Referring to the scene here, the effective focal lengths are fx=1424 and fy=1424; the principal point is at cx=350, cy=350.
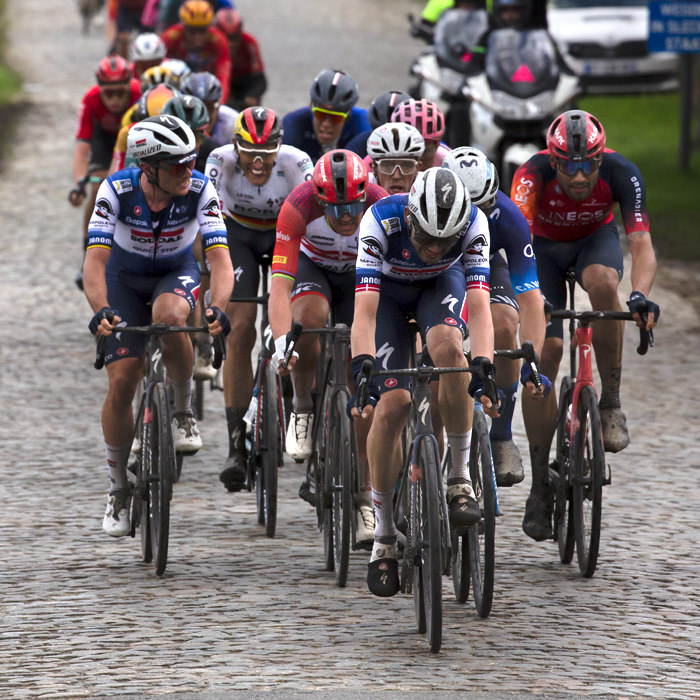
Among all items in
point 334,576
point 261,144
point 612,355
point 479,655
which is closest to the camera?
point 479,655

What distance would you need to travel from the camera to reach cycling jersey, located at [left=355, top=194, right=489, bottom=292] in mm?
6133

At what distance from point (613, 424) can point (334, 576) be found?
1.67 meters

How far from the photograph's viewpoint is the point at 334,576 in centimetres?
704

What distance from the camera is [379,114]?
8.66 meters

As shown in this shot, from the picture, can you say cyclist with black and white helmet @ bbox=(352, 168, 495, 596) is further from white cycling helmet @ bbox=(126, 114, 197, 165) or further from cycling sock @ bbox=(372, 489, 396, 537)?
white cycling helmet @ bbox=(126, 114, 197, 165)

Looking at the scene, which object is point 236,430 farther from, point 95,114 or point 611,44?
point 611,44

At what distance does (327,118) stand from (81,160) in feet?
12.1

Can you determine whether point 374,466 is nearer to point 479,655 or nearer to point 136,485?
point 479,655

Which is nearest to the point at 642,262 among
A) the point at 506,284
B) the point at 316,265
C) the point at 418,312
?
the point at 506,284

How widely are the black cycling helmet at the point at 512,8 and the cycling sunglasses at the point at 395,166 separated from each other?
9.24m

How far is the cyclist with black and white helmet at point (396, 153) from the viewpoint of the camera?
721 cm

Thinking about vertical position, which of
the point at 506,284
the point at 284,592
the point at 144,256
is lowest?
the point at 284,592

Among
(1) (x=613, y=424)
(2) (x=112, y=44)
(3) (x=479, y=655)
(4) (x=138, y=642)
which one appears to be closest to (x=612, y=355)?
(1) (x=613, y=424)

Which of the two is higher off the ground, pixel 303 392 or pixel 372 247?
pixel 372 247
